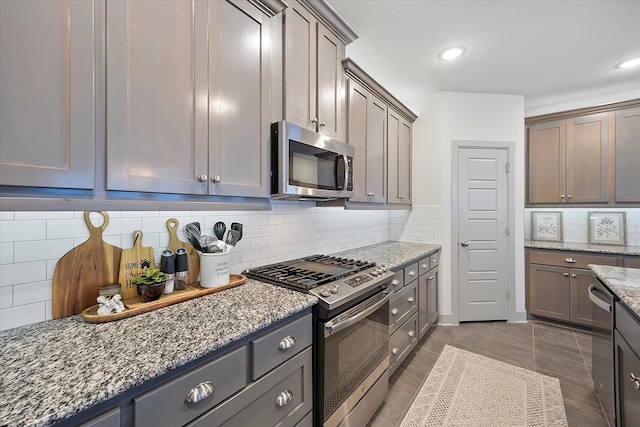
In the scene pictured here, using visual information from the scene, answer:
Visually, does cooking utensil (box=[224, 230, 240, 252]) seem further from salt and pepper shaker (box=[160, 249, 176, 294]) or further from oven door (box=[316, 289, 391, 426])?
oven door (box=[316, 289, 391, 426])

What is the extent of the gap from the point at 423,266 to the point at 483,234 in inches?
45.0

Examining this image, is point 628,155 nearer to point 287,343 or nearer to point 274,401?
point 287,343

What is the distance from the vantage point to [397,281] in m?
2.11

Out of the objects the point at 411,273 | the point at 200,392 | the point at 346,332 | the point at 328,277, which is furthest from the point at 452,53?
the point at 200,392

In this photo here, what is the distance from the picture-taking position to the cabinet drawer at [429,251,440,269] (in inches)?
116

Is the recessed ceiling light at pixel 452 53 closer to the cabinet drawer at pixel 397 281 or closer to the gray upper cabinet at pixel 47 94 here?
the cabinet drawer at pixel 397 281

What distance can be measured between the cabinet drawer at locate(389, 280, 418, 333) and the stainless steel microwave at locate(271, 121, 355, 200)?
93 centimetres

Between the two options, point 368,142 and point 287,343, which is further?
point 368,142

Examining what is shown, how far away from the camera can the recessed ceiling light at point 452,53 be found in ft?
7.77

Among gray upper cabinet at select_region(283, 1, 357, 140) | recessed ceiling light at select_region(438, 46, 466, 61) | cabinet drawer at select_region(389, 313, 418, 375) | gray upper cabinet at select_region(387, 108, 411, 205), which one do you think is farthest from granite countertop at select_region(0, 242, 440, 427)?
recessed ceiling light at select_region(438, 46, 466, 61)

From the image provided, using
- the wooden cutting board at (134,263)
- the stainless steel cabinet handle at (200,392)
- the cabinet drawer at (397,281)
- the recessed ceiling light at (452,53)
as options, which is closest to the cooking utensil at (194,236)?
the wooden cutting board at (134,263)

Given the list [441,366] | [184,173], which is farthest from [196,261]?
[441,366]

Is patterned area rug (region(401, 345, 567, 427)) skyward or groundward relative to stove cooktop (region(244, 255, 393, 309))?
groundward

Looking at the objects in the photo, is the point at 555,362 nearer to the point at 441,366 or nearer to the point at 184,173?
the point at 441,366
